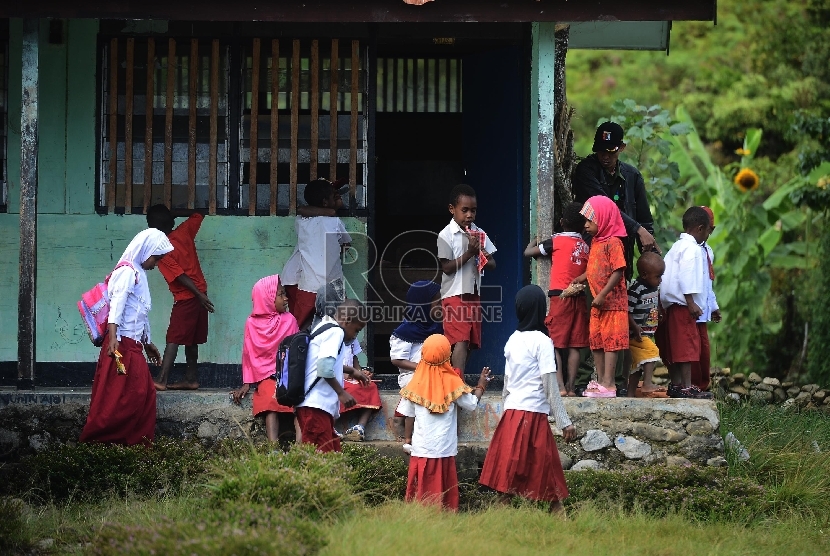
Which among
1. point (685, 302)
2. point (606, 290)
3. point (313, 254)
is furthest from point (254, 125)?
point (685, 302)

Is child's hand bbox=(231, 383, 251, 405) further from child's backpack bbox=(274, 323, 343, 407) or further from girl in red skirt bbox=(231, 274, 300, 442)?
child's backpack bbox=(274, 323, 343, 407)

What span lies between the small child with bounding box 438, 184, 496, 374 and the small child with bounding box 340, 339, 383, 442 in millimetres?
625

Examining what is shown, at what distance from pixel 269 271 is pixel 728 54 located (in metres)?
14.1

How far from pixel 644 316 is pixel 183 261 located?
3.44 meters

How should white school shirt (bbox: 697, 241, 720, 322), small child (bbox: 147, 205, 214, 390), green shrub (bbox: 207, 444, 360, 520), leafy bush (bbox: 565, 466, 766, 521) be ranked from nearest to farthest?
green shrub (bbox: 207, 444, 360, 520) → leafy bush (bbox: 565, 466, 766, 521) → white school shirt (bbox: 697, 241, 720, 322) → small child (bbox: 147, 205, 214, 390)

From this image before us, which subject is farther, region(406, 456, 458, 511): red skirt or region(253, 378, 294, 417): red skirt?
region(253, 378, 294, 417): red skirt

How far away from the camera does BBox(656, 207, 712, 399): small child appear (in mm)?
8211

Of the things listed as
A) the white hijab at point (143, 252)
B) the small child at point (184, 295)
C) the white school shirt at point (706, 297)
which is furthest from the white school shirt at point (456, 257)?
the white hijab at point (143, 252)

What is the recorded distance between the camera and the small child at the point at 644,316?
814 cm

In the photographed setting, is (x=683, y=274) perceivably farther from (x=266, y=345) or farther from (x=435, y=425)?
(x=266, y=345)

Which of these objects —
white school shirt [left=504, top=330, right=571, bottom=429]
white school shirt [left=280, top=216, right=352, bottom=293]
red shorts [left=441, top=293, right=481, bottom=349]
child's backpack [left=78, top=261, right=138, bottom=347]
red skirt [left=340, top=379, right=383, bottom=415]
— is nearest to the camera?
white school shirt [left=504, top=330, right=571, bottom=429]

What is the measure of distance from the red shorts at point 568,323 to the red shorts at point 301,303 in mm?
1838

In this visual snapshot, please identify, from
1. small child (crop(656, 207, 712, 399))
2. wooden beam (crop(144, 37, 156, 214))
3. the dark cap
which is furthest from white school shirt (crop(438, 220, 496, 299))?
wooden beam (crop(144, 37, 156, 214))

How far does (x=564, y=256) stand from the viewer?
8.16 meters
